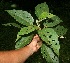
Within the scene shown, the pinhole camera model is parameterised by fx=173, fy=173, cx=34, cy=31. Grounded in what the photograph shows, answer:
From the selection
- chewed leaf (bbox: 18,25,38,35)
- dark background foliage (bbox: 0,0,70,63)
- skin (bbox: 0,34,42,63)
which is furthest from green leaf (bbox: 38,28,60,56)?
dark background foliage (bbox: 0,0,70,63)

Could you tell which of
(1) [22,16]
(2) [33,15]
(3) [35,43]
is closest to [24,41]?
(3) [35,43]

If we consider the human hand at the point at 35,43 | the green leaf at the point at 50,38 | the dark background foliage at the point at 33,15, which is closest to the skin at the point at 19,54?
the human hand at the point at 35,43

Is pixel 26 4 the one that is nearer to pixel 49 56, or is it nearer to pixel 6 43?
pixel 6 43

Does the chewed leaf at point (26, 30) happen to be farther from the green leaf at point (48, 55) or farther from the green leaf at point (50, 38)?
the green leaf at point (48, 55)

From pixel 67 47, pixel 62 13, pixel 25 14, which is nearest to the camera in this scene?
pixel 25 14

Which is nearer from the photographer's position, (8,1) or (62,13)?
(62,13)

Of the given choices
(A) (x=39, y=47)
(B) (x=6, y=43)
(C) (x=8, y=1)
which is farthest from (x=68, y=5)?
(A) (x=39, y=47)

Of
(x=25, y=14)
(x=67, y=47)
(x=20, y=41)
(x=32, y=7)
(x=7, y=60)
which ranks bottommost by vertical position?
(x=67, y=47)
